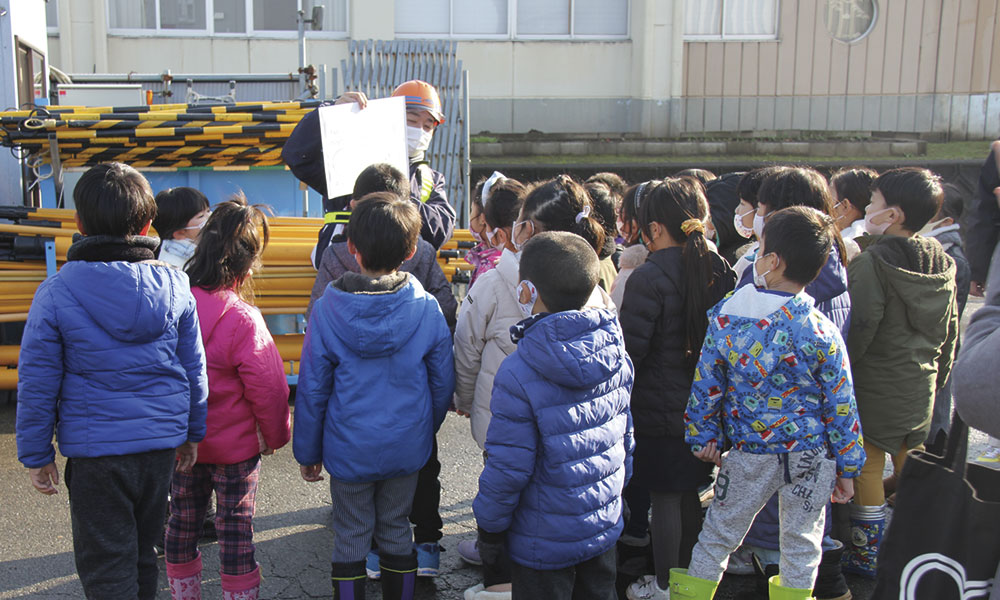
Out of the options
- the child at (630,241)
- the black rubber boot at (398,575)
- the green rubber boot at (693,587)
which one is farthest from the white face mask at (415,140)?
the green rubber boot at (693,587)

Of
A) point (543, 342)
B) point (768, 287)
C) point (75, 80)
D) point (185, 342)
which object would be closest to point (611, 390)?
point (543, 342)

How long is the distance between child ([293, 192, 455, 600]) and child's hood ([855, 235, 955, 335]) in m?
1.81

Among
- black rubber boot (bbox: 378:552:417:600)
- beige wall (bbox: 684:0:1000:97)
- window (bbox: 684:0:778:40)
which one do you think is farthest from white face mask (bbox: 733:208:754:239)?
window (bbox: 684:0:778:40)

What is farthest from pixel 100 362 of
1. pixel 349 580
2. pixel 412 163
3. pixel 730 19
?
pixel 730 19

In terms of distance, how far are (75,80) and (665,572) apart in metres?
8.71

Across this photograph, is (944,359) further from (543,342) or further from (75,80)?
(75,80)

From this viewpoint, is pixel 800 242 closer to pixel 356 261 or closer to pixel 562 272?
pixel 562 272

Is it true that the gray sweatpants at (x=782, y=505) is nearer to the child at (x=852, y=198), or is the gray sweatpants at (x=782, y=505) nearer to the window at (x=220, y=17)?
the child at (x=852, y=198)

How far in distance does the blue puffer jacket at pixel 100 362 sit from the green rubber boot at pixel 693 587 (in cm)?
178

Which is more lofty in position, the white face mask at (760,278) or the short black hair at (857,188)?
the short black hair at (857,188)

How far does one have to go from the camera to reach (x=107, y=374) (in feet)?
8.95

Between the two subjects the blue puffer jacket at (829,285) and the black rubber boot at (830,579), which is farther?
the black rubber boot at (830,579)

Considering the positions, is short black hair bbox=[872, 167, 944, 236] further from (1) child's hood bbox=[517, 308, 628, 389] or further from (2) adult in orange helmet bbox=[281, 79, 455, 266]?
(2) adult in orange helmet bbox=[281, 79, 455, 266]

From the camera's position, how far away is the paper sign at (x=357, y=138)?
394cm
